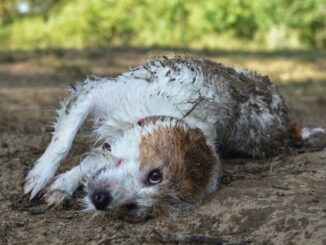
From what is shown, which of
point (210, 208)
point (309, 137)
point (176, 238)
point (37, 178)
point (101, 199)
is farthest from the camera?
point (309, 137)

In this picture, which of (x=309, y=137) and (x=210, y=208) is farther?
(x=309, y=137)

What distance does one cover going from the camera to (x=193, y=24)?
18984 mm

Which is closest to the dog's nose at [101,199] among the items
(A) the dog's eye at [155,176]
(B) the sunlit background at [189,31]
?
(A) the dog's eye at [155,176]

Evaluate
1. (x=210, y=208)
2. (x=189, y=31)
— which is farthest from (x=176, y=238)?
(x=189, y=31)

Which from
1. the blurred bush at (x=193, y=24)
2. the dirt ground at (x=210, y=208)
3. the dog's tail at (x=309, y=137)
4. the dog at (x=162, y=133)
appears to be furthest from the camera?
the blurred bush at (x=193, y=24)

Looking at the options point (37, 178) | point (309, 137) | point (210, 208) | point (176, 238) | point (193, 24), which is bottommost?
point (176, 238)

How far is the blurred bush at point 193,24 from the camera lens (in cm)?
1842

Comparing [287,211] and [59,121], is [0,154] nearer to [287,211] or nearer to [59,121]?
[59,121]

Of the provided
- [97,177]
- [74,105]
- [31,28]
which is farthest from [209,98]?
[31,28]

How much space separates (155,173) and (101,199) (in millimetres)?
398

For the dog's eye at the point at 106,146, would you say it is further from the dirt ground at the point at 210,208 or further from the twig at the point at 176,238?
the twig at the point at 176,238

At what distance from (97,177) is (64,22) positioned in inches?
658

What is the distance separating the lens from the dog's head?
387 centimetres

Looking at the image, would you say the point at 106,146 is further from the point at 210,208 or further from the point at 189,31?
the point at 189,31
